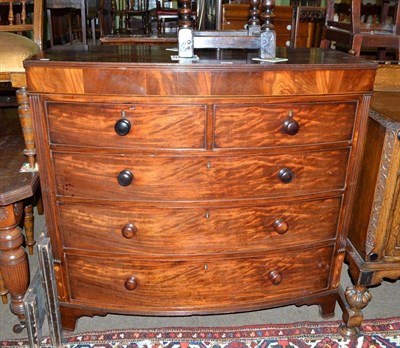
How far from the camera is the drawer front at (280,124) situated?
1371mm

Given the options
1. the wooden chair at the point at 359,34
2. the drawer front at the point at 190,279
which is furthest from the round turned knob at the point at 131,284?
the wooden chair at the point at 359,34

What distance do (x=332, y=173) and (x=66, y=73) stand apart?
0.94 m

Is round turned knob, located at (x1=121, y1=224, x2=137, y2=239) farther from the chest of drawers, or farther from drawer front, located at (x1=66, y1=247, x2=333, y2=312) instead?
drawer front, located at (x1=66, y1=247, x2=333, y2=312)

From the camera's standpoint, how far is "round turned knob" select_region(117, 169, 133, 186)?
141cm

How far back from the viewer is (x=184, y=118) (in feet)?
4.44

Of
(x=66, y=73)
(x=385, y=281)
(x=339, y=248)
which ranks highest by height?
(x=66, y=73)

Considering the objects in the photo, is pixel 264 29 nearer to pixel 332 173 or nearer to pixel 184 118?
pixel 184 118

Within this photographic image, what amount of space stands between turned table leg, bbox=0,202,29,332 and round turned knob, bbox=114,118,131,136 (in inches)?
21.2

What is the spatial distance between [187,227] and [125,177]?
281 millimetres

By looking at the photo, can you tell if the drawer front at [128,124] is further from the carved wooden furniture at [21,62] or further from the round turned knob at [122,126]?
the carved wooden furniture at [21,62]

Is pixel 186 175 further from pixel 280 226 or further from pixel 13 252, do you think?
pixel 13 252

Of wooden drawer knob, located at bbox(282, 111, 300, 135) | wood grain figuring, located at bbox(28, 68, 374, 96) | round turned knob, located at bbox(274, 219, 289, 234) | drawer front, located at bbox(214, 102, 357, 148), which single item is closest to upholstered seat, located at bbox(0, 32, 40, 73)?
wood grain figuring, located at bbox(28, 68, 374, 96)

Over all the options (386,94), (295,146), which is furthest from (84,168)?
(386,94)

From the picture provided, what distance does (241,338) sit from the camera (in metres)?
1.75
